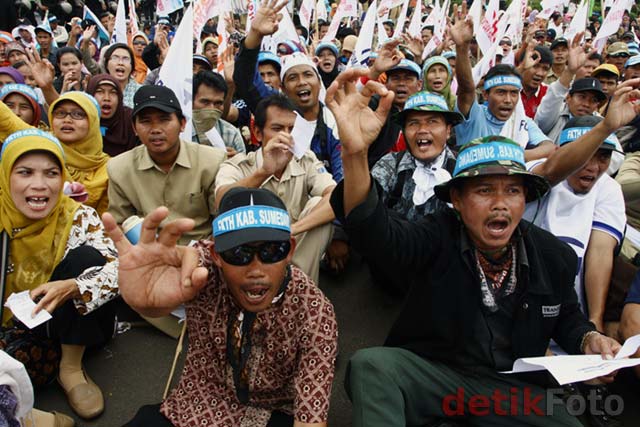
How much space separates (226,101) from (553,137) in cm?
369

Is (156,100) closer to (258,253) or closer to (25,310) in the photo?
(25,310)

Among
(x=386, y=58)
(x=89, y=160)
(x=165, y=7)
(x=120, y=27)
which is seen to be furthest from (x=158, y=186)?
(x=165, y=7)

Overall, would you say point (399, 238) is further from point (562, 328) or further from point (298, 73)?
point (298, 73)

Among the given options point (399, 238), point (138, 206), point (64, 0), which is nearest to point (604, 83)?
point (399, 238)

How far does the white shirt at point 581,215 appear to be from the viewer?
302cm

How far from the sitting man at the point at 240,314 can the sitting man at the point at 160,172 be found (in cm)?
140

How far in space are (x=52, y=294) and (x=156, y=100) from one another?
1.47m

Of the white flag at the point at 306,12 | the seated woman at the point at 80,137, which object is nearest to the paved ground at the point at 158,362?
the seated woman at the point at 80,137

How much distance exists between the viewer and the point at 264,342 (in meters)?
2.06

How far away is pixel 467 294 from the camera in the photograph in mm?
2164

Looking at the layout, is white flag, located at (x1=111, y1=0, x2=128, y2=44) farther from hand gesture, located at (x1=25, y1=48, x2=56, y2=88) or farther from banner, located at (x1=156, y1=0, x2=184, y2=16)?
hand gesture, located at (x1=25, y1=48, x2=56, y2=88)

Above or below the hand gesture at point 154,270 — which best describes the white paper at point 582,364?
below

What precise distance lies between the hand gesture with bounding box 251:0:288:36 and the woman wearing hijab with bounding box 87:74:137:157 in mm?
1528

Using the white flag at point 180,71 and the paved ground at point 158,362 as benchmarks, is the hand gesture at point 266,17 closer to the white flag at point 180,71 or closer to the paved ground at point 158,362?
the white flag at point 180,71
